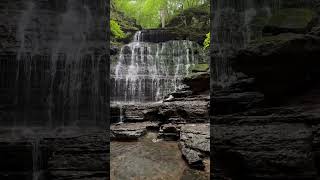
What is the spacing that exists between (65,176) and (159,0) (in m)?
23.3

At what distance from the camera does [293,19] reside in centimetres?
469

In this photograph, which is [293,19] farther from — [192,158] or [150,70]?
[150,70]

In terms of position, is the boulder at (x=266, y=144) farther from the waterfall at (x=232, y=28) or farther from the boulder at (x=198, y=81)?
the boulder at (x=198, y=81)

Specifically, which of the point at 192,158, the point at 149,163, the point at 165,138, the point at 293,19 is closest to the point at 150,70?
the point at 165,138

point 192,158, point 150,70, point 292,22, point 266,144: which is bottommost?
point 192,158

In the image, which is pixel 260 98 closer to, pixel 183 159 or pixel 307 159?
pixel 307 159

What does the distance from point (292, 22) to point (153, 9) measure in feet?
76.3

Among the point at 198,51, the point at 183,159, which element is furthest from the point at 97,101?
the point at 198,51

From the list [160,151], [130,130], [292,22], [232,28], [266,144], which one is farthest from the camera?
[130,130]

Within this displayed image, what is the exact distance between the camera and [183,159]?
8445 mm

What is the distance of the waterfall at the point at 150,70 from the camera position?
15.3 metres

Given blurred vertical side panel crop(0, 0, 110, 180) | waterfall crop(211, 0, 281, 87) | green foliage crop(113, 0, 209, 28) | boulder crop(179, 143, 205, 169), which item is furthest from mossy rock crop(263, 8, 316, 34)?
green foliage crop(113, 0, 209, 28)

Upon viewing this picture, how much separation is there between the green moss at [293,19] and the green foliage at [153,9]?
22461 mm

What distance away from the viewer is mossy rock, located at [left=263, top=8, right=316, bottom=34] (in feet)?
14.7
